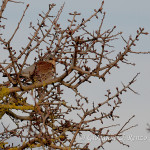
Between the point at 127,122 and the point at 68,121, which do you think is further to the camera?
the point at 68,121

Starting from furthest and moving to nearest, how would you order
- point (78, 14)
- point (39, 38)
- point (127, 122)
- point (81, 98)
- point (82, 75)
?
point (39, 38) → point (78, 14) → point (81, 98) → point (82, 75) → point (127, 122)

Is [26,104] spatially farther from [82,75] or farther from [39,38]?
[39,38]

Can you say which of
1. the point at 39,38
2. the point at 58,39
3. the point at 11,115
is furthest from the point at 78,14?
the point at 11,115

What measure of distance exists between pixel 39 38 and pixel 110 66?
13.1ft

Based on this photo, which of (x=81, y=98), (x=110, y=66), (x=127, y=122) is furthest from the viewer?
(x=81, y=98)

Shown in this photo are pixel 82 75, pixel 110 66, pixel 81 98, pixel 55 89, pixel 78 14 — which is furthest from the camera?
pixel 78 14

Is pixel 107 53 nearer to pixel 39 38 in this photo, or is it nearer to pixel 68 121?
pixel 68 121

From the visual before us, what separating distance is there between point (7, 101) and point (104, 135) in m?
2.86

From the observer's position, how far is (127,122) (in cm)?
581

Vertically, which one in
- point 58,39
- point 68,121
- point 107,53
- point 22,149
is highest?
point 58,39

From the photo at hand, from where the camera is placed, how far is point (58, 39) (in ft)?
31.2

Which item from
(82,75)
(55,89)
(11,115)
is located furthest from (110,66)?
(11,115)

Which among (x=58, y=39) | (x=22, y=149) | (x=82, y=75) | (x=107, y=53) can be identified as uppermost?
(x=58, y=39)

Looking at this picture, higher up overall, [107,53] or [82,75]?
[107,53]
